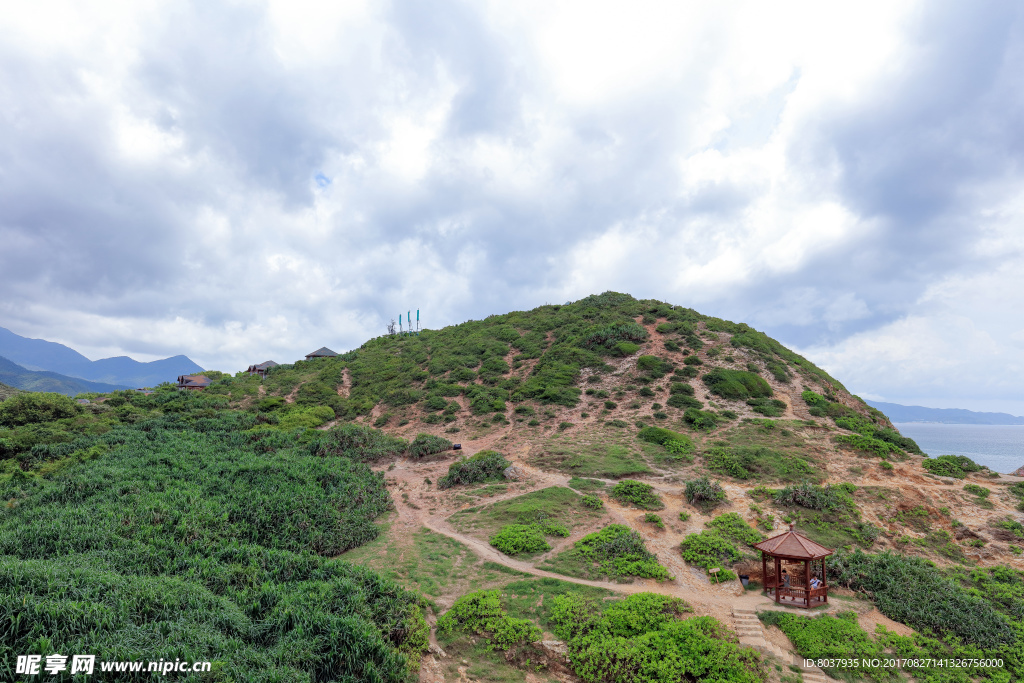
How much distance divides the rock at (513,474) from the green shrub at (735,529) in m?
8.63

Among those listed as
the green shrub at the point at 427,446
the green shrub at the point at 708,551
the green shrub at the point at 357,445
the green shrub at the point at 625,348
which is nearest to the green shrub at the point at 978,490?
the green shrub at the point at 708,551

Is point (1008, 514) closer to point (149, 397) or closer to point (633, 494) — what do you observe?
point (633, 494)

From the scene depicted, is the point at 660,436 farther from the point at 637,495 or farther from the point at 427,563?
the point at 427,563

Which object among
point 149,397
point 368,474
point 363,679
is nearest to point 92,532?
point 363,679

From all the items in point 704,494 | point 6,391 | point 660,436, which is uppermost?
point 6,391

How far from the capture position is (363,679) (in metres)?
7.88

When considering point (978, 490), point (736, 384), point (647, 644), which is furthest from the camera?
point (736, 384)

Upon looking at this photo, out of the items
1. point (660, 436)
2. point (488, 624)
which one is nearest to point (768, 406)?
point (660, 436)

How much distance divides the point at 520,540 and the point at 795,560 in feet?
26.8

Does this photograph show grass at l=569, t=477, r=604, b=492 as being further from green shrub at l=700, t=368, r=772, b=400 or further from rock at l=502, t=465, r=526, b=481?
green shrub at l=700, t=368, r=772, b=400

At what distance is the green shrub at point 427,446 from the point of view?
969 inches

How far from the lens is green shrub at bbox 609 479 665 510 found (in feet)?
55.4

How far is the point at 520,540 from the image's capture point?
1466 cm

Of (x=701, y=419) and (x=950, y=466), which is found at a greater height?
(x=701, y=419)
